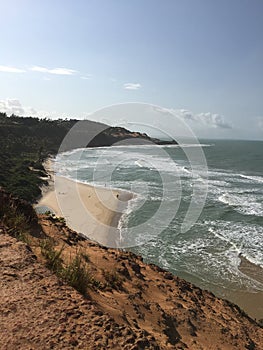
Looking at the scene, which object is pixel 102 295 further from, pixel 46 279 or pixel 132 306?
pixel 46 279

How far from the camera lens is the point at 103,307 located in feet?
16.2

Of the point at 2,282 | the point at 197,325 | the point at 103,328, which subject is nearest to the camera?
the point at 103,328

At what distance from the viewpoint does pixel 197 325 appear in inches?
261

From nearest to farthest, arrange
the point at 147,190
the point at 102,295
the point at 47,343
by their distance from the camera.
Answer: the point at 47,343 < the point at 102,295 < the point at 147,190

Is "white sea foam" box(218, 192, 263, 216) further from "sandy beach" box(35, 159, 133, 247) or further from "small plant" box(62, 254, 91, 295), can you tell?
"small plant" box(62, 254, 91, 295)

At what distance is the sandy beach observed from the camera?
63.3 feet

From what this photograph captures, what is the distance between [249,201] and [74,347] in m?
27.1

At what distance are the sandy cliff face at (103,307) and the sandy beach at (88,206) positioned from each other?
8.81 m

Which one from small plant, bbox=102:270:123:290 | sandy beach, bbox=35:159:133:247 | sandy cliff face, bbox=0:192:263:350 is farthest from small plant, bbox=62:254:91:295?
sandy beach, bbox=35:159:133:247

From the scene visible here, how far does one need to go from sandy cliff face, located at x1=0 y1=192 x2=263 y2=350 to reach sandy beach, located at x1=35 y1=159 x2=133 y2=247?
881 centimetres

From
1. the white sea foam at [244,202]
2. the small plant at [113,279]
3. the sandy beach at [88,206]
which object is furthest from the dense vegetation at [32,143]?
the small plant at [113,279]

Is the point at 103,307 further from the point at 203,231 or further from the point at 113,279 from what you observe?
the point at 203,231

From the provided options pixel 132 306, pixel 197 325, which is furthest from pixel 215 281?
pixel 132 306

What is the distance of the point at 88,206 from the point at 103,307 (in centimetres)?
2101
